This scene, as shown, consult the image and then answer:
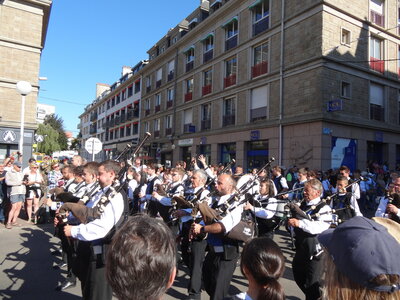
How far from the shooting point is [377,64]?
1889 cm

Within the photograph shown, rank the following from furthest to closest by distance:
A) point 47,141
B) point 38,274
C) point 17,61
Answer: point 47,141, point 17,61, point 38,274

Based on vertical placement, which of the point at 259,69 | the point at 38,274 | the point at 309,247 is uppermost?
the point at 259,69

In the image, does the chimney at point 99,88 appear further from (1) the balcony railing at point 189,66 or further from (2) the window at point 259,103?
(2) the window at point 259,103

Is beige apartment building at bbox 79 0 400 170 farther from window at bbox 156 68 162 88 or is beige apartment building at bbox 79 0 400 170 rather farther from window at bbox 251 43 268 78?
window at bbox 156 68 162 88

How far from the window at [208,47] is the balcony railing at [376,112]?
1277 centimetres

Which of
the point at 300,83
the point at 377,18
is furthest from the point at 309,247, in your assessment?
the point at 377,18

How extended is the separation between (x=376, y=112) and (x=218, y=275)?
19129mm

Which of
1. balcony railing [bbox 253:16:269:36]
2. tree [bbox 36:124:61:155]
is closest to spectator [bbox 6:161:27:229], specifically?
balcony railing [bbox 253:16:269:36]

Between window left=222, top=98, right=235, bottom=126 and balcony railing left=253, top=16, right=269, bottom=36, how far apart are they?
500 centimetres

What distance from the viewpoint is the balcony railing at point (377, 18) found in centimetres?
1893

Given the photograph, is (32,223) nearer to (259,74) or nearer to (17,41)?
(17,41)

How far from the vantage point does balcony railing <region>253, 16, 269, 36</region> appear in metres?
19.8

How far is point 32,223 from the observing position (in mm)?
9633

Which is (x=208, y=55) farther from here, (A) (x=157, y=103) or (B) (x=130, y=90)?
(B) (x=130, y=90)
